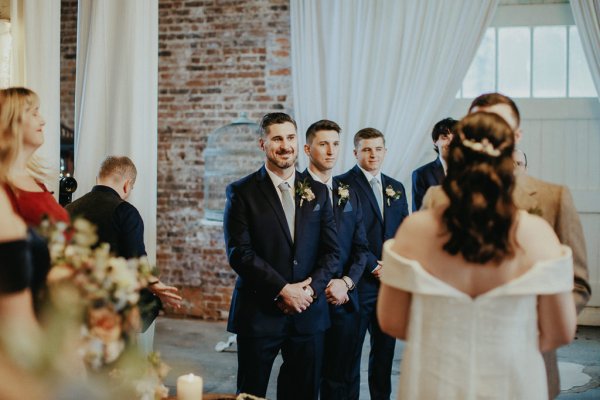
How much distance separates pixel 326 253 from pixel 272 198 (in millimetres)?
426

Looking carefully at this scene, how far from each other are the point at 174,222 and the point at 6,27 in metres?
3.05

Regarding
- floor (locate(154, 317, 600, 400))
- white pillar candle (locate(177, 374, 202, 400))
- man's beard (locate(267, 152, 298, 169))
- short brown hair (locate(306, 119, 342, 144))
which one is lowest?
floor (locate(154, 317, 600, 400))

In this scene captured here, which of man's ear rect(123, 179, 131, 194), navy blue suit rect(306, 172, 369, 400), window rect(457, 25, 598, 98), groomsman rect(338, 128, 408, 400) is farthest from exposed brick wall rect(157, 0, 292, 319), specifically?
man's ear rect(123, 179, 131, 194)

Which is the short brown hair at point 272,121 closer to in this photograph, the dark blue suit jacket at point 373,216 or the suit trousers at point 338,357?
the dark blue suit jacket at point 373,216

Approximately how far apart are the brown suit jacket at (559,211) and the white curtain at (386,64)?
4.16 m

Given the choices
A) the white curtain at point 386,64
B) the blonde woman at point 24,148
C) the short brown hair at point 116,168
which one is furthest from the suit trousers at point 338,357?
the white curtain at point 386,64

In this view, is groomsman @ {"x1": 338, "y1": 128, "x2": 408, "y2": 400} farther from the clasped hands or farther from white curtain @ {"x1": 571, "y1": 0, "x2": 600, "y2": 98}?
white curtain @ {"x1": 571, "y1": 0, "x2": 600, "y2": 98}

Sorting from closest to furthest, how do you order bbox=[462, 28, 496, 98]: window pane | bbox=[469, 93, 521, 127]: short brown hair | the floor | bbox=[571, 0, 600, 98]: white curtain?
bbox=[469, 93, 521, 127]: short brown hair < the floor < bbox=[571, 0, 600, 98]: white curtain < bbox=[462, 28, 496, 98]: window pane

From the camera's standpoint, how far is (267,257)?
372 centimetres

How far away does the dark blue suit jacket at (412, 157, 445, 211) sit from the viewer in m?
5.14

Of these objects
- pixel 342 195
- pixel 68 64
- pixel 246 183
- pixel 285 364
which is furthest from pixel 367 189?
pixel 68 64

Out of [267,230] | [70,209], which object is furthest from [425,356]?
[70,209]

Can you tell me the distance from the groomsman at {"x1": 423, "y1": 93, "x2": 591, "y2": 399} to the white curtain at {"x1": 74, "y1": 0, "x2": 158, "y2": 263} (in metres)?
2.55

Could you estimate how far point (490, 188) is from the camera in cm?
205
